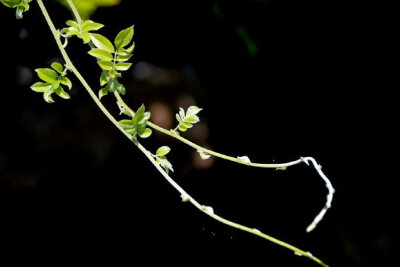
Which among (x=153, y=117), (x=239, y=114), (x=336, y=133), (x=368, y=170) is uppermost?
(x=153, y=117)

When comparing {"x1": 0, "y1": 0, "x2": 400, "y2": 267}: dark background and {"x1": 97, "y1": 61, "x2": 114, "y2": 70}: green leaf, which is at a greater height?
{"x1": 97, "y1": 61, "x2": 114, "y2": 70}: green leaf

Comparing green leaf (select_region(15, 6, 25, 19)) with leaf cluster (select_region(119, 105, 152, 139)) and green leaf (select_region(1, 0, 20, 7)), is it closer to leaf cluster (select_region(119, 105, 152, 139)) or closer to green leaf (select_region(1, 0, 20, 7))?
green leaf (select_region(1, 0, 20, 7))

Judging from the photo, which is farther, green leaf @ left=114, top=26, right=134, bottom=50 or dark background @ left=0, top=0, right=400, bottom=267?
dark background @ left=0, top=0, right=400, bottom=267

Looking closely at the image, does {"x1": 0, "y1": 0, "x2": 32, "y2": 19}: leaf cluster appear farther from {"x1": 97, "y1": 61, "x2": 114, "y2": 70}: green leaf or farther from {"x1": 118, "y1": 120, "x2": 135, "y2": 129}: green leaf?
{"x1": 118, "y1": 120, "x2": 135, "y2": 129}: green leaf

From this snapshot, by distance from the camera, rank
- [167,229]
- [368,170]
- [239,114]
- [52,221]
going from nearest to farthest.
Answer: [52,221] < [167,229] < [239,114] < [368,170]

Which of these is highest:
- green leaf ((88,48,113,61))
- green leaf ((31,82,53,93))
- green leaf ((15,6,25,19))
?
green leaf ((15,6,25,19))

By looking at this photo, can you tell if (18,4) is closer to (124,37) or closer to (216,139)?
(124,37)

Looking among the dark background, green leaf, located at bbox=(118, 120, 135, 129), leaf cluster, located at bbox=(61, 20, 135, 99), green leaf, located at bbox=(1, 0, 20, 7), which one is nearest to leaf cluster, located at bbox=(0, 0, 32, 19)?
green leaf, located at bbox=(1, 0, 20, 7)

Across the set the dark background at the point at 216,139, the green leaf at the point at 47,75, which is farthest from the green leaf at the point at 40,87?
the dark background at the point at 216,139

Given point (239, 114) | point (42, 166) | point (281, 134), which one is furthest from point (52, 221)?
point (281, 134)

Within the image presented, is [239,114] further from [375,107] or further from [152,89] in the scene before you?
[375,107]
